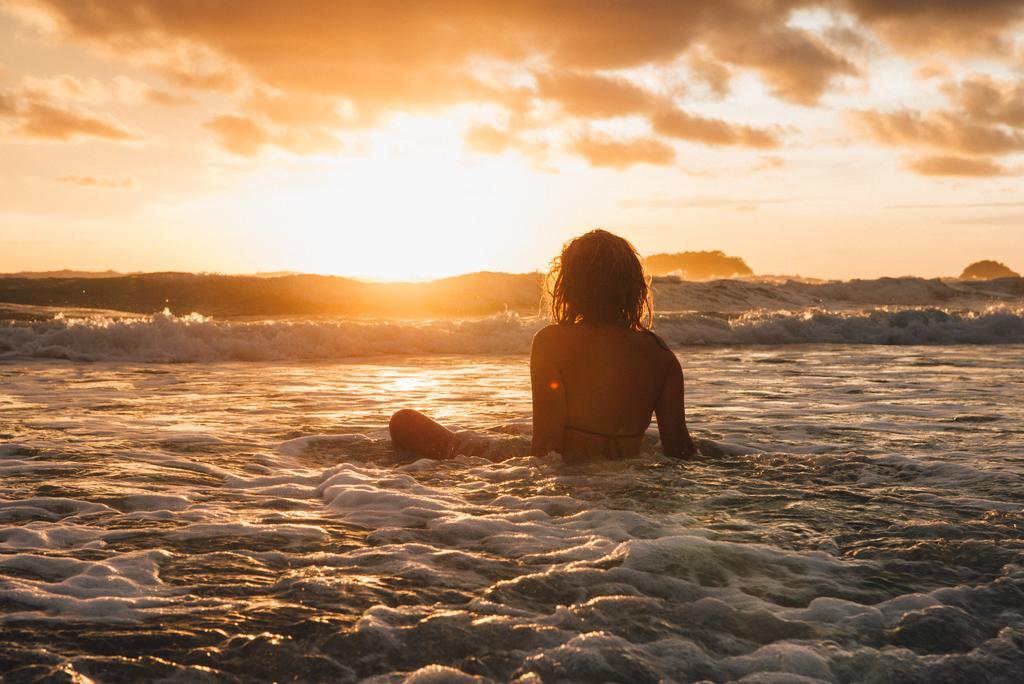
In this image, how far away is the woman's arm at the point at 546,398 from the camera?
4.96 meters

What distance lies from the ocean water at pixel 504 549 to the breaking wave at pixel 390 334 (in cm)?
632

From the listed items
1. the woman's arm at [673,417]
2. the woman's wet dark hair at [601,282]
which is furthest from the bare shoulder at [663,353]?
the woman's wet dark hair at [601,282]

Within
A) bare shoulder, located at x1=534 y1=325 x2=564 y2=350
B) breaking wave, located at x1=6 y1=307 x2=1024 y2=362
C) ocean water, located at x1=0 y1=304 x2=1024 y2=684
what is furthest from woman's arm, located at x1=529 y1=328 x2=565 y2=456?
breaking wave, located at x1=6 y1=307 x2=1024 y2=362

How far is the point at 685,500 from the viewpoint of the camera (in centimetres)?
436

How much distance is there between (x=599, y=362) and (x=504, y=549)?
5.62 ft

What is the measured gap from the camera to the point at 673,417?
528 centimetres

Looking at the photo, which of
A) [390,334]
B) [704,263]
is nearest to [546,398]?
[390,334]

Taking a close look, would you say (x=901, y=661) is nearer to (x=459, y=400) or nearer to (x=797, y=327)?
(x=459, y=400)

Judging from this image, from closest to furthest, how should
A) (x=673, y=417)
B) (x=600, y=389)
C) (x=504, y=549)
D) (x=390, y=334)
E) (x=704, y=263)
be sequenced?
(x=504, y=549) < (x=600, y=389) < (x=673, y=417) < (x=390, y=334) < (x=704, y=263)

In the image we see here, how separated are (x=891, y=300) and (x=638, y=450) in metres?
36.0

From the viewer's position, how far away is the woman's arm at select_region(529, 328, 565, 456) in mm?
4961

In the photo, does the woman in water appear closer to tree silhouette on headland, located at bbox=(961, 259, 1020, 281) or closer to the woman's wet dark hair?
the woman's wet dark hair

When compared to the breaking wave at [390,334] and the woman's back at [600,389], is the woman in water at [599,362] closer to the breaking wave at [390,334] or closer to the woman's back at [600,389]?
the woman's back at [600,389]

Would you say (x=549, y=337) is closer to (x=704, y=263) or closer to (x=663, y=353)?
(x=663, y=353)
